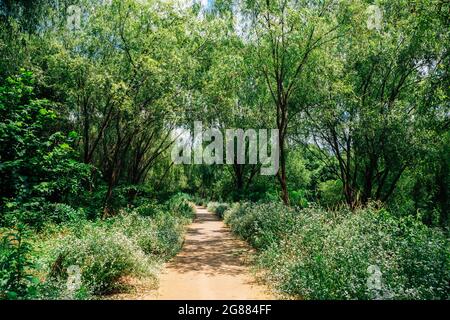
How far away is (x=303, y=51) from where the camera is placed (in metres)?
14.9

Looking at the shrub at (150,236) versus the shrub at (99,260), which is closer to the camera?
the shrub at (99,260)

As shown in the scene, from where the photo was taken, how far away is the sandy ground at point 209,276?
7340mm

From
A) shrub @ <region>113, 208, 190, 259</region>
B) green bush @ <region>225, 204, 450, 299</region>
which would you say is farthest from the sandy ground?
green bush @ <region>225, 204, 450, 299</region>

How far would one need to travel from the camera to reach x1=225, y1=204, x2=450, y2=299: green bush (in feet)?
19.0

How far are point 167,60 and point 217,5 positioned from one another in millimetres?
4033

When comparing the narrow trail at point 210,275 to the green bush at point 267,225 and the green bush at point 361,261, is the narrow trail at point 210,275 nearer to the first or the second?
the green bush at point 267,225

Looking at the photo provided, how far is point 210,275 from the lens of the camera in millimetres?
9188

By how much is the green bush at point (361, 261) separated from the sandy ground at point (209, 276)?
767 millimetres

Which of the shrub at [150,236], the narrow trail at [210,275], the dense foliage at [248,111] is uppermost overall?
the dense foliage at [248,111]

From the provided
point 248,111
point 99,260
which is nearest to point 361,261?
point 99,260

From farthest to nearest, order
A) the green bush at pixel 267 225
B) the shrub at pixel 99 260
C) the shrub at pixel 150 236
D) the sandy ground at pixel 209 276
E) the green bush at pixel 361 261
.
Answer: the green bush at pixel 267 225 < the shrub at pixel 150 236 < the sandy ground at pixel 209 276 < the shrub at pixel 99 260 < the green bush at pixel 361 261

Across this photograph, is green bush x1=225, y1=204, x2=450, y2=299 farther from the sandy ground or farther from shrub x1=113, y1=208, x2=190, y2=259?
shrub x1=113, y1=208, x2=190, y2=259

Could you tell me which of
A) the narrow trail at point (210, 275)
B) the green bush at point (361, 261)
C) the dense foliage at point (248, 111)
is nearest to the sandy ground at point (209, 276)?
the narrow trail at point (210, 275)
